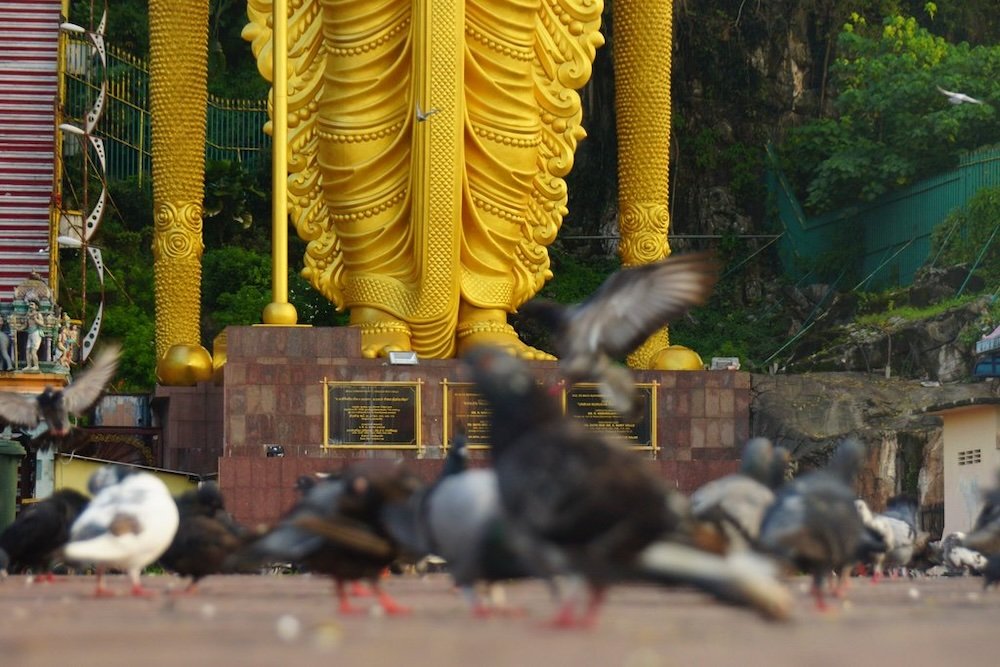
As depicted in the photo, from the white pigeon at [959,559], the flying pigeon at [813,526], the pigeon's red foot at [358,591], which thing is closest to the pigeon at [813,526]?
the flying pigeon at [813,526]

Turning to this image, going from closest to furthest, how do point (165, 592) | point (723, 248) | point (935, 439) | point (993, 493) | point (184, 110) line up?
1. point (165, 592)
2. point (993, 493)
3. point (935, 439)
4. point (184, 110)
5. point (723, 248)

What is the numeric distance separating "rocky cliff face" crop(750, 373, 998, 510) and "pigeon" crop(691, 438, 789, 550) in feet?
29.6

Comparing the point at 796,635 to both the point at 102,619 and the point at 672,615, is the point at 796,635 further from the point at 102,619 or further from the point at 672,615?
the point at 102,619

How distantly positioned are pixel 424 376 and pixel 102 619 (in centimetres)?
1064

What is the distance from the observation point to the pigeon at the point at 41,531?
11773 millimetres

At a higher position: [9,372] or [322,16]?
[322,16]

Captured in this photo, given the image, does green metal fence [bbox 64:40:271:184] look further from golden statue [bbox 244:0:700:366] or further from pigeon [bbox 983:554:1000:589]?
pigeon [bbox 983:554:1000:589]

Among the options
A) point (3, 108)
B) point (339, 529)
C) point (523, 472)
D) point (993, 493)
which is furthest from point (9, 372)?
point (523, 472)

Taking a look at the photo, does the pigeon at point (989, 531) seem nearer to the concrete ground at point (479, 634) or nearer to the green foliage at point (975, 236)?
the concrete ground at point (479, 634)

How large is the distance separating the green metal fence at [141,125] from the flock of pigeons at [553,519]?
1635 cm

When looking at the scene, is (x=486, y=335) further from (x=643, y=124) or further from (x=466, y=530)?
(x=466, y=530)

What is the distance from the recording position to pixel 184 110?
71.7 ft

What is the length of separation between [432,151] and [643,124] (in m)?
2.97

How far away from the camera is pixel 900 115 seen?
2548cm
